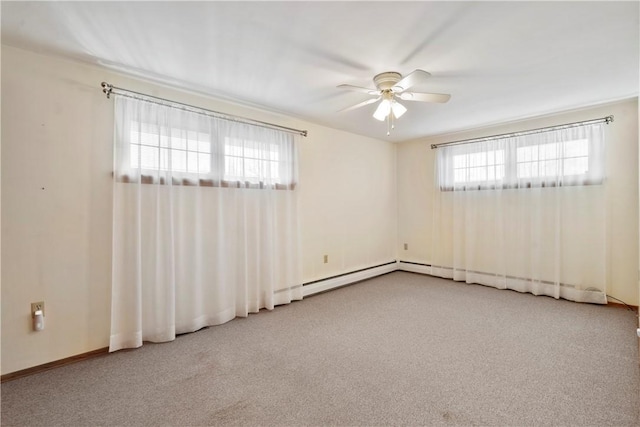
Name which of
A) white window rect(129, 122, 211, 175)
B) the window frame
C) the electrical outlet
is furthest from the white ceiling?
the electrical outlet

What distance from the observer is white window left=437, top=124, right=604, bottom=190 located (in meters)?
3.49

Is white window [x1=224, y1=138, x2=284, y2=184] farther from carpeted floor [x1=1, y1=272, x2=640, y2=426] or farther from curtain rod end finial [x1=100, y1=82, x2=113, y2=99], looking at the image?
carpeted floor [x1=1, y1=272, x2=640, y2=426]

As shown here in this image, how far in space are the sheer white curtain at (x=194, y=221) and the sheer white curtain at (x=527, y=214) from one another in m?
2.59

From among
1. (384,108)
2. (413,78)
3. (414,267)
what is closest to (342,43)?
(413,78)

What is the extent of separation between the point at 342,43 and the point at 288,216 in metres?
2.05

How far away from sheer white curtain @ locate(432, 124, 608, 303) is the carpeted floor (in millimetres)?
621

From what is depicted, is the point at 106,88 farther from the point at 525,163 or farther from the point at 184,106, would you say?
the point at 525,163

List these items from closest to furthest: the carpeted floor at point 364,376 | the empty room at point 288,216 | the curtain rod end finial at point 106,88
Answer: the carpeted floor at point 364,376, the empty room at point 288,216, the curtain rod end finial at point 106,88

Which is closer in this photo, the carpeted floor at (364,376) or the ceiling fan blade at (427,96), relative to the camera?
the carpeted floor at (364,376)

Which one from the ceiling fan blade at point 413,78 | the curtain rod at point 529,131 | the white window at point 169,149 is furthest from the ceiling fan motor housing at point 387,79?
the curtain rod at point 529,131

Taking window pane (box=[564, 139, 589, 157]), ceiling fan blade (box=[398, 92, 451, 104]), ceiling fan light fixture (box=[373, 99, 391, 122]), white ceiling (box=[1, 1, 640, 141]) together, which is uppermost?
white ceiling (box=[1, 1, 640, 141])

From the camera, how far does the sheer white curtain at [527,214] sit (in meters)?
3.49

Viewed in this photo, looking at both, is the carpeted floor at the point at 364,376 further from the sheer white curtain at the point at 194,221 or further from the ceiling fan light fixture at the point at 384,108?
the ceiling fan light fixture at the point at 384,108

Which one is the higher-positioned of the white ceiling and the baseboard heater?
the white ceiling
